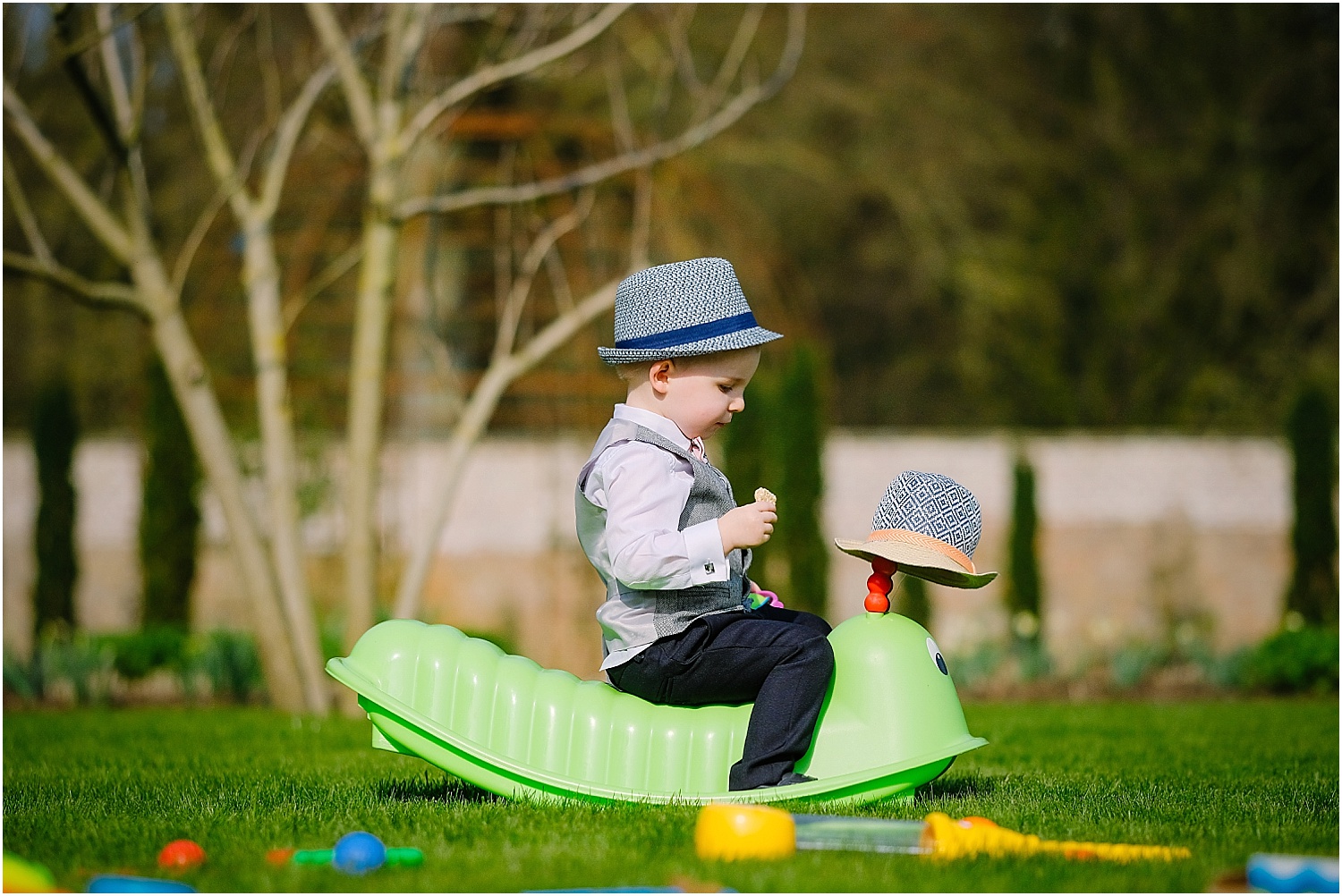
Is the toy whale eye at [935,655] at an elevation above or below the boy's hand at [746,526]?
below

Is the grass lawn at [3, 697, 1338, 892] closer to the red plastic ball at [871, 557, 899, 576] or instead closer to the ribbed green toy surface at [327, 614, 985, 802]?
the ribbed green toy surface at [327, 614, 985, 802]

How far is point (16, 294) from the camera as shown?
51.9 feet

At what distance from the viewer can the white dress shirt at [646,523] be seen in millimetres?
2879

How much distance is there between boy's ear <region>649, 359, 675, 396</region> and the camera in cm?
315

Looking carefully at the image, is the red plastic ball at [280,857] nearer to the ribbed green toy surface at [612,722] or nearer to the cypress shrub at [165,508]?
the ribbed green toy surface at [612,722]

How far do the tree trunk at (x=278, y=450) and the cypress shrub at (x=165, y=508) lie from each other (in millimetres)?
2902

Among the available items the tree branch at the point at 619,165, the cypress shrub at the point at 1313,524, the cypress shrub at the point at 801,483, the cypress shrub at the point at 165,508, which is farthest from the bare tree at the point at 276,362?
the cypress shrub at the point at 1313,524

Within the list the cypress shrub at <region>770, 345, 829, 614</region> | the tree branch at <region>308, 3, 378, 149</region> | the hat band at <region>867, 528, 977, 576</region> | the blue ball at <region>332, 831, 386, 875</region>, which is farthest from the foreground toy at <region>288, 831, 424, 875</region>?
the cypress shrub at <region>770, 345, 829, 614</region>

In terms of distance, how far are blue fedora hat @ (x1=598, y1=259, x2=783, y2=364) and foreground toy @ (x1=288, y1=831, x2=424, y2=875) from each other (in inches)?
50.3

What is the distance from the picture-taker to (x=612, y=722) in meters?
3.05

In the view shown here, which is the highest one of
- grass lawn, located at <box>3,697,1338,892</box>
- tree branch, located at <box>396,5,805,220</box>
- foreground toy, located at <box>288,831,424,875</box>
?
tree branch, located at <box>396,5,805,220</box>

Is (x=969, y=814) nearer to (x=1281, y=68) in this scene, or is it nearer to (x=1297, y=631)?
(x=1297, y=631)

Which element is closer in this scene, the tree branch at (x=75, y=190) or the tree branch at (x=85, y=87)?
the tree branch at (x=85, y=87)

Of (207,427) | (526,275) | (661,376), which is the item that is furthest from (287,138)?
(661,376)
